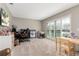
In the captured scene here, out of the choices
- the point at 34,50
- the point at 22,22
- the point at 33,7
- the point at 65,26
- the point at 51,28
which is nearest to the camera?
the point at 34,50

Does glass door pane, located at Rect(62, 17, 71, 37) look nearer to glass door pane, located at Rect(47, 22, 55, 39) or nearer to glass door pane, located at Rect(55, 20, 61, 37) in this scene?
A: glass door pane, located at Rect(55, 20, 61, 37)

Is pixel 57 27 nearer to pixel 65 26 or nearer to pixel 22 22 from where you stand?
pixel 65 26

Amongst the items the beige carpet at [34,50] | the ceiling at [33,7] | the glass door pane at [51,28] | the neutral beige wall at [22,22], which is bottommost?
the beige carpet at [34,50]

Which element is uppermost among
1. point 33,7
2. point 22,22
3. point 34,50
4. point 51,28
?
point 33,7

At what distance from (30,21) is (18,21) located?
66cm

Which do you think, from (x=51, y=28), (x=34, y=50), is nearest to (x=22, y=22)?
(x=51, y=28)

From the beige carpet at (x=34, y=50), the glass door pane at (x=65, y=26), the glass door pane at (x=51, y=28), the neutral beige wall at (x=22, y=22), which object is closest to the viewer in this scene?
the beige carpet at (x=34, y=50)

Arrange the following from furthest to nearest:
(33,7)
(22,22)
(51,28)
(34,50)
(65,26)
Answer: (51,28) → (22,22) → (65,26) → (33,7) → (34,50)

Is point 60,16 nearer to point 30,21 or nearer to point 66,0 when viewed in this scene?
point 30,21

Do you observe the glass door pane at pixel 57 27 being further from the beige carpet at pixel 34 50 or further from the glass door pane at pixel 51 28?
the beige carpet at pixel 34 50

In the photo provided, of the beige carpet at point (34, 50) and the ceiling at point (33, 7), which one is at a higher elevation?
the ceiling at point (33, 7)

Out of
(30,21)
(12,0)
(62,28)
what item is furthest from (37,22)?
(12,0)

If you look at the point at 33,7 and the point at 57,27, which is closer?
the point at 33,7

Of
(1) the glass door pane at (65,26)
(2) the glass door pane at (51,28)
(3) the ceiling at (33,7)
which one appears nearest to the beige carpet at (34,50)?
(1) the glass door pane at (65,26)
